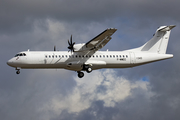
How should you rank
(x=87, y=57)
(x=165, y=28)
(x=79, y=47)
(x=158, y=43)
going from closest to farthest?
(x=79, y=47) → (x=87, y=57) → (x=165, y=28) → (x=158, y=43)

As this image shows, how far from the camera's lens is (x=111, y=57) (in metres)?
34.2

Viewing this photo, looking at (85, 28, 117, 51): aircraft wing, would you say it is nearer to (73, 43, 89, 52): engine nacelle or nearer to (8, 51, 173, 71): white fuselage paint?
(73, 43, 89, 52): engine nacelle

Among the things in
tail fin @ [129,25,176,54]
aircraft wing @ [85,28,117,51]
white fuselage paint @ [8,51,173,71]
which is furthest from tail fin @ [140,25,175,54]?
aircraft wing @ [85,28,117,51]

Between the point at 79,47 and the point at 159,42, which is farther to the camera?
the point at 159,42

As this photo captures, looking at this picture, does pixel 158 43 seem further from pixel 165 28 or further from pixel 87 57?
pixel 87 57

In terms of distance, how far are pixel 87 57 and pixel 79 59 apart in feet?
3.35

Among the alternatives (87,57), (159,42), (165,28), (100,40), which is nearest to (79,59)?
(87,57)

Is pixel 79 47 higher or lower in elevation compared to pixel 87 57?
higher

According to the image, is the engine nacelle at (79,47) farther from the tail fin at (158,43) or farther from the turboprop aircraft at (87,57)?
the tail fin at (158,43)

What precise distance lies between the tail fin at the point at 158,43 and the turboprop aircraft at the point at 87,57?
129 mm

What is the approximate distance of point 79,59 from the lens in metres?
33.4

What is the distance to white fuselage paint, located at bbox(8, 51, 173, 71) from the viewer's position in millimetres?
32500

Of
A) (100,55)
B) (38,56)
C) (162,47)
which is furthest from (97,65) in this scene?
(162,47)

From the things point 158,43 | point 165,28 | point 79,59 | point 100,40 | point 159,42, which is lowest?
point 79,59
